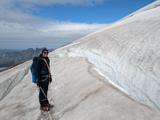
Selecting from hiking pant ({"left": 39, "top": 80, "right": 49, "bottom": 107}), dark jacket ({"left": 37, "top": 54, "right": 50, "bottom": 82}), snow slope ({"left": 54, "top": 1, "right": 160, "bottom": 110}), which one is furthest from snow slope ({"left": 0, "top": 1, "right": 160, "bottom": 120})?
dark jacket ({"left": 37, "top": 54, "right": 50, "bottom": 82})

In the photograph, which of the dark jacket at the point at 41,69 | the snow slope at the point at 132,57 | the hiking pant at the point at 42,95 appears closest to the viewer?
the snow slope at the point at 132,57

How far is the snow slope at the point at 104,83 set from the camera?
11.6 meters

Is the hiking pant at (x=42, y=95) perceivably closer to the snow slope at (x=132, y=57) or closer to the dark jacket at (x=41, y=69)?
the dark jacket at (x=41, y=69)

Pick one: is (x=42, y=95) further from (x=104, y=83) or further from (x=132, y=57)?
(x=132, y=57)

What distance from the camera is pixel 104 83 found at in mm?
13789

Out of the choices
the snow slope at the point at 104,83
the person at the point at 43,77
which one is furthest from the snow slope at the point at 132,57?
the person at the point at 43,77

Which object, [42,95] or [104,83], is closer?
[42,95]

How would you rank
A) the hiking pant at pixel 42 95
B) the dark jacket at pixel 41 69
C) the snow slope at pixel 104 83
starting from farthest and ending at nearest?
the hiking pant at pixel 42 95
the dark jacket at pixel 41 69
the snow slope at pixel 104 83

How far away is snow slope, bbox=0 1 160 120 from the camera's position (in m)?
11.6

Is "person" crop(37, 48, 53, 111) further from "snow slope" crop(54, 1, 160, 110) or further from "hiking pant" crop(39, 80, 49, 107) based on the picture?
"snow slope" crop(54, 1, 160, 110)

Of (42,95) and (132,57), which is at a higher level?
(132,57)

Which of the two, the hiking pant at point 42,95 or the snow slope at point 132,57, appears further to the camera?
the hiking pant at point 42,95

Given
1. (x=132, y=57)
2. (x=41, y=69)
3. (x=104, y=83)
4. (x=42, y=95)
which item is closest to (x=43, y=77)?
(x=41, y=69)

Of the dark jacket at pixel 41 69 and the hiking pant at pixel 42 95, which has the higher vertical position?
the dark jacket at pixel 41 69
